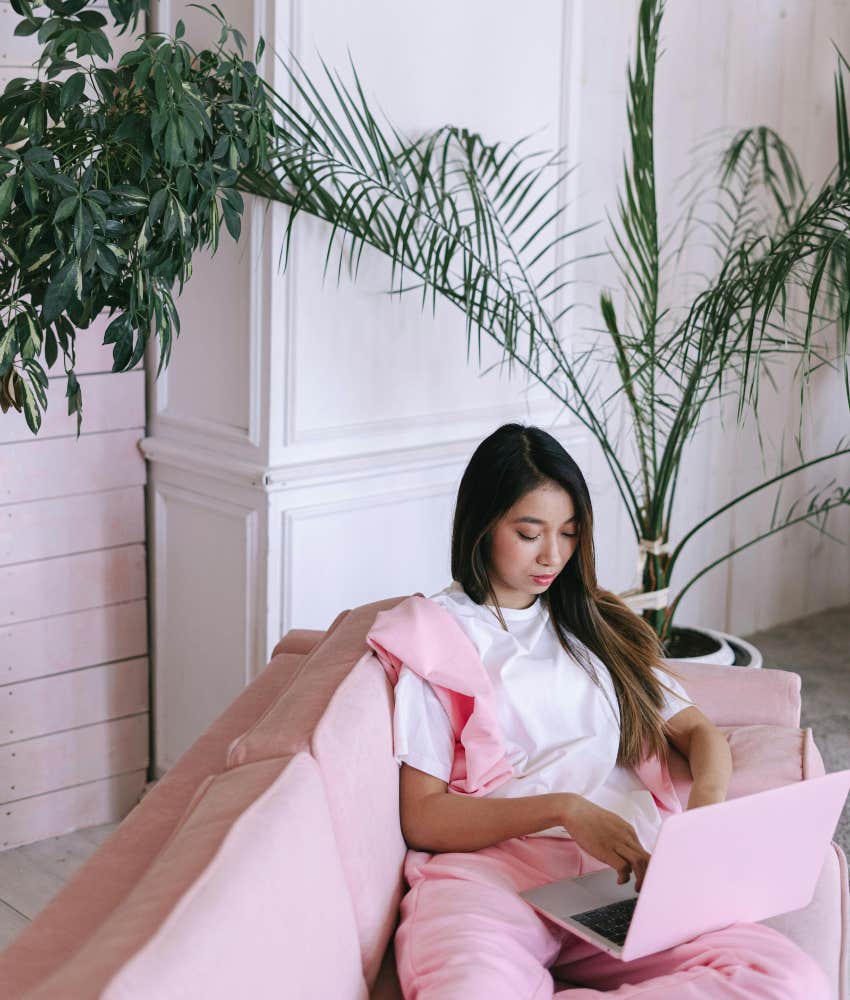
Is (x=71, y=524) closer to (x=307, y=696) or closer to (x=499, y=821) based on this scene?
(x=307, y=696)

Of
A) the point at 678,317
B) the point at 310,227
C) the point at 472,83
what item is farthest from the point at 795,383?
the point at 310,227

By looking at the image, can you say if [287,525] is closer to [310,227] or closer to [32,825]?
[310,227]

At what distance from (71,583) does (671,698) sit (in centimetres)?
134

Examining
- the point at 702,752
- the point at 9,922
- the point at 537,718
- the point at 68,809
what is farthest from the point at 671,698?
the point at 68,809

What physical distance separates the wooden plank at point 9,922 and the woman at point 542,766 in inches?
41.7

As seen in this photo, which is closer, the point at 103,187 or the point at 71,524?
the point at 103,187

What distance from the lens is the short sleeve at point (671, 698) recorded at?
6.29 feet

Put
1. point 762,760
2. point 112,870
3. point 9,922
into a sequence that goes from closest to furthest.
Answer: point 112,870, point 762,760, point 9,922

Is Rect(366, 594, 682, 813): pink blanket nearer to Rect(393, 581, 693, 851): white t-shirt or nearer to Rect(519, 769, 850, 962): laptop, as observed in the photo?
Rect(393, 581, 693, 851): white t-shirt

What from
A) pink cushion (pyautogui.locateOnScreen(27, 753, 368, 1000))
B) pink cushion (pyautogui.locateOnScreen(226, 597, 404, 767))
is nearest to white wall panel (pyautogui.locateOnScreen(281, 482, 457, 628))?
pink cushion (pyautogui.locateOnScreen(226, 597, 404, 767))

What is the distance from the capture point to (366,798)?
5.10 ft

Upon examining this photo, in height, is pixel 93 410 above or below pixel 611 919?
above

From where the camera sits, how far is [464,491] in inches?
73.7

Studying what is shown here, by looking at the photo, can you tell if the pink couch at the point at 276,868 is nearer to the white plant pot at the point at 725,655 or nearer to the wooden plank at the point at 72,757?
the white plant pot at the point at 725,655
